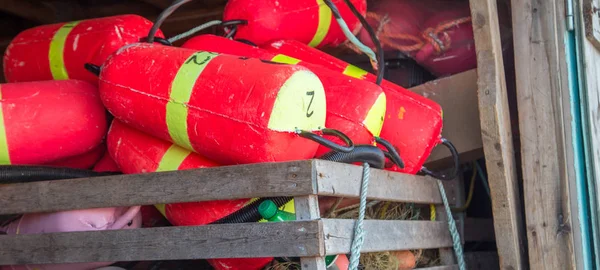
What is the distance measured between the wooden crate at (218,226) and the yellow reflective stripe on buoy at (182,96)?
4.7 inches

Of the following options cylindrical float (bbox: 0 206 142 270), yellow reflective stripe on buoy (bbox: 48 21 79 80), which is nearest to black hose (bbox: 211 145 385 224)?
cylindrical float (bbox: 0 206 142 270)

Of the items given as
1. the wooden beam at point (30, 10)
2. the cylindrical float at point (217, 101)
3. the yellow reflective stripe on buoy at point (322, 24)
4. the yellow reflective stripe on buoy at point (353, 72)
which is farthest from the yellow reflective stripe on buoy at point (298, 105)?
the wooden beam at point (30, 10)

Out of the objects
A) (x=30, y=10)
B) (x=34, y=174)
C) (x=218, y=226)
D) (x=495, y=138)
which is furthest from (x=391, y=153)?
(x=30, y=10)

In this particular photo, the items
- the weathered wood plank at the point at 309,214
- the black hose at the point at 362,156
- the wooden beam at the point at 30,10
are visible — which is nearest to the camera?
the weathered wood plank at the point at 309,214

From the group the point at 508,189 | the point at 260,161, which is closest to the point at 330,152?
the point at 260,161

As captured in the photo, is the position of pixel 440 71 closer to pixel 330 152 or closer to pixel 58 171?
pixel 330 152

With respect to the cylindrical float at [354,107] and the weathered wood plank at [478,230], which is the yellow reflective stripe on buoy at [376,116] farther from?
the weathered wood plank at [478,230]

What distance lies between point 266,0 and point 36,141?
34.5 inches

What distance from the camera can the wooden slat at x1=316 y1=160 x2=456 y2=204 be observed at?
1.71 meters

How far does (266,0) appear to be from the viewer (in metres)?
2.51

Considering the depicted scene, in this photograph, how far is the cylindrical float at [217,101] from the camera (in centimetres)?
175

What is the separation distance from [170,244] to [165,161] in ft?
0.94

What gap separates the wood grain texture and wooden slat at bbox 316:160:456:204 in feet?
0.98

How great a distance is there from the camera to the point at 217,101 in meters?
1.81
